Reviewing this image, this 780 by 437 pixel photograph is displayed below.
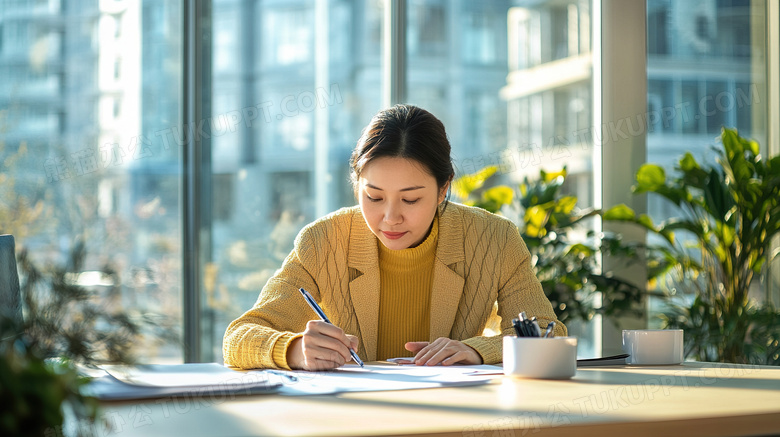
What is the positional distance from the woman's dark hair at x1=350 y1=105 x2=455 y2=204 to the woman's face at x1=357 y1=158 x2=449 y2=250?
0.02 metres

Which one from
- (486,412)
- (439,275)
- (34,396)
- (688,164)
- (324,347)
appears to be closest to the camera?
(34,396)

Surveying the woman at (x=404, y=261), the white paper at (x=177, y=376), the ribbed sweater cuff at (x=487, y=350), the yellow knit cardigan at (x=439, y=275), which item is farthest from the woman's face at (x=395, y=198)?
the white paper at (x=177, y=376)

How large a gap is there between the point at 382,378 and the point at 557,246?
2109 millimetres

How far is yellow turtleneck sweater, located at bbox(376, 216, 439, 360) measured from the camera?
2.14 meters

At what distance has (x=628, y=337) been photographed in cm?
160

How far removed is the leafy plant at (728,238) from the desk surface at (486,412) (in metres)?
2.14

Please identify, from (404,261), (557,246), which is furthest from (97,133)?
(557,246)

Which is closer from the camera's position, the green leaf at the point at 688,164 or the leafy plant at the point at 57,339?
the leafy plant at the point at 57,339

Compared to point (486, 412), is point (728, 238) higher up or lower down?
higher up

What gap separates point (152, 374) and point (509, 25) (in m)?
3.09

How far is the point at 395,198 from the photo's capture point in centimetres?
193

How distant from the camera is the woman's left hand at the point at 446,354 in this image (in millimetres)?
1527

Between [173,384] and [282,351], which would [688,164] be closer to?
[282,351]

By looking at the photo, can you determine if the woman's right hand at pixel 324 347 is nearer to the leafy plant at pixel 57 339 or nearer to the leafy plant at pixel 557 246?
the leafy plant at pixel 57 339
